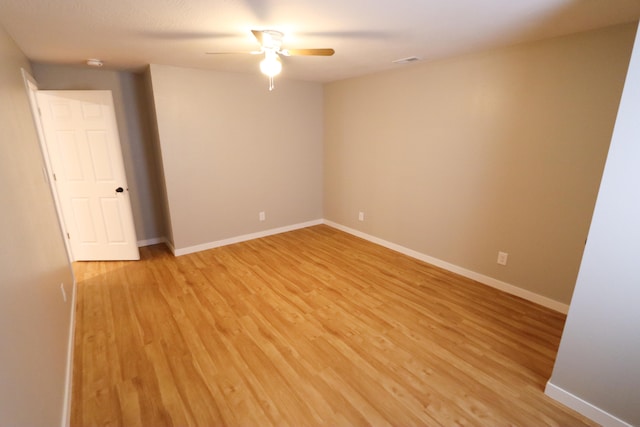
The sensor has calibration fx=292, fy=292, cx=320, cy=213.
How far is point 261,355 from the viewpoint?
2168 mm

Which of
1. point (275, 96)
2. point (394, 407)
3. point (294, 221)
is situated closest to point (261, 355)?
point (394, 407)

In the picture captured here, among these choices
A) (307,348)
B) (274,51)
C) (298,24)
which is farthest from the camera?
(274,51)

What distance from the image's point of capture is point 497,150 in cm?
287

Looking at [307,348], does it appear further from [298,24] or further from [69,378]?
[298,24]

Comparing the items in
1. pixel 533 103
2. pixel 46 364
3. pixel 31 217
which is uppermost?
pixel 533 103

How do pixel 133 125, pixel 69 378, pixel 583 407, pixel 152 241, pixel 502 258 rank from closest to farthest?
1. pixel 583 407
2. pixel 69 378
3. pixel 502 258
4. pixel 133 125
5. pixel 152 241

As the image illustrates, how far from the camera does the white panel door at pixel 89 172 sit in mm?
3352

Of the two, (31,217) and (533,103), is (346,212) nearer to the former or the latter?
(533,103)

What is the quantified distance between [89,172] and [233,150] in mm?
1731

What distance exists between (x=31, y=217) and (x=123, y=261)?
220 centimetres

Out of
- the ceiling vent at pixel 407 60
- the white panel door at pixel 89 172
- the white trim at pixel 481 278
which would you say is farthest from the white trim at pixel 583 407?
the white panel door at pixel 89 172

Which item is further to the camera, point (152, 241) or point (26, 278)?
point (152, 241)

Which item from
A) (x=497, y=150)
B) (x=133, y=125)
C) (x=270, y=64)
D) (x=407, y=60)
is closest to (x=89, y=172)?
(x=133, y=125)

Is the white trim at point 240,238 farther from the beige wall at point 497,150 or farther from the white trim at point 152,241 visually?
the beige wall at point 497,150
